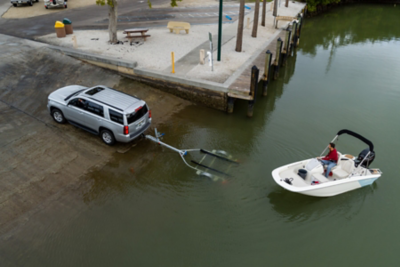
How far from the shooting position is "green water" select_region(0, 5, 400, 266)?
25.3 feet

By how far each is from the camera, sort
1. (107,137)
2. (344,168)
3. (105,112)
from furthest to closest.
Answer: (107,137)
(105,112)
(344,168)

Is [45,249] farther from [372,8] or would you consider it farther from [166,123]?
[372,8]

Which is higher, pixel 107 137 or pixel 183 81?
pixel 183 81

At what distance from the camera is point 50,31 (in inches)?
854

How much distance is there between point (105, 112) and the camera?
419 inches

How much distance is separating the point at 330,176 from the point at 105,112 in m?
8.30

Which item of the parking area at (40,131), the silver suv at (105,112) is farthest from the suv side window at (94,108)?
the parking area at (40,131)

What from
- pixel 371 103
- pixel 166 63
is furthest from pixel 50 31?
pixel 371 103

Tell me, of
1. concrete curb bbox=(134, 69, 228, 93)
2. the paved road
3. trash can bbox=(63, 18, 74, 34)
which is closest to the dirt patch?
the paved road

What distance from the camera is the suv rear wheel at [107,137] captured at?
35.9ft

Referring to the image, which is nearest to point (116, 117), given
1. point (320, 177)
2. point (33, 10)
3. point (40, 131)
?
point (40, 131)

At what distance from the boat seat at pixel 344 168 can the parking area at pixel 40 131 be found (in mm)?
7664

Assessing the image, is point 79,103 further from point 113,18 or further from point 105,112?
point 113,18

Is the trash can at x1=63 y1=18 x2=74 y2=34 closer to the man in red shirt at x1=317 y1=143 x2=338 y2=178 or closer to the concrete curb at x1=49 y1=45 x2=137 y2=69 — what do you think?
the concrete curb at x1=49 y1=45 x2=137 y2=69
